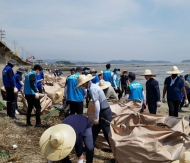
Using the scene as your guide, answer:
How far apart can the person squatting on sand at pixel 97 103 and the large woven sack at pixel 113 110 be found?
0.15 m

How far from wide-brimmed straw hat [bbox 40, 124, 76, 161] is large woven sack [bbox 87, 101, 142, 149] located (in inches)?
51.0

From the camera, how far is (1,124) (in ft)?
19.0

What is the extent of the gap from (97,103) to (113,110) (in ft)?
3.44

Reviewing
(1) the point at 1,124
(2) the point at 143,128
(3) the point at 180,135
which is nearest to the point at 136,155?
(2) the point at 143,128

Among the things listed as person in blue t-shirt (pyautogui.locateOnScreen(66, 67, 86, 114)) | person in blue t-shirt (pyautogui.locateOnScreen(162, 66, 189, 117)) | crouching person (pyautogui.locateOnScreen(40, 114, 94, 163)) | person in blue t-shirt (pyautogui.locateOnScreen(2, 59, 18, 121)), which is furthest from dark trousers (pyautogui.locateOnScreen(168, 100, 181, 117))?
person in blue t-shirt (pyautogui.locateOnScreen(2, 59, 18, 121))

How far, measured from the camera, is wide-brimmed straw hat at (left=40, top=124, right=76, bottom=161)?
2.61 metres

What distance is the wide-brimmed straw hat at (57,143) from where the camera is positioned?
8.56 ft

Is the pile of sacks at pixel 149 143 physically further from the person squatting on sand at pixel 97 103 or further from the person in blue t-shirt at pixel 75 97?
the person in blue t-shirt at pixel 75 97

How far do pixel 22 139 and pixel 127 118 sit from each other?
217 centimetres

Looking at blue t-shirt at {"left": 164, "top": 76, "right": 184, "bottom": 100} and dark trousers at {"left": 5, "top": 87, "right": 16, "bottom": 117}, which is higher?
blue t-shirt at {"left": 164, "top": 76, "right": 184, "bottom": 100}

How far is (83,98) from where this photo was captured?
17.8 ft

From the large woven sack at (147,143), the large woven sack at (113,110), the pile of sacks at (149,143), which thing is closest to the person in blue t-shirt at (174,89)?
the large woven sack at (113,110)

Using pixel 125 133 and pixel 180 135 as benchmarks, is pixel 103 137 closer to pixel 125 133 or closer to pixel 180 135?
pixel 125 133

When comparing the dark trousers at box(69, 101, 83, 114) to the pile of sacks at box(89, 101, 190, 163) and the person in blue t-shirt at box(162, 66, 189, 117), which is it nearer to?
the pile of sacks at box(89, 101, 190, 163)
